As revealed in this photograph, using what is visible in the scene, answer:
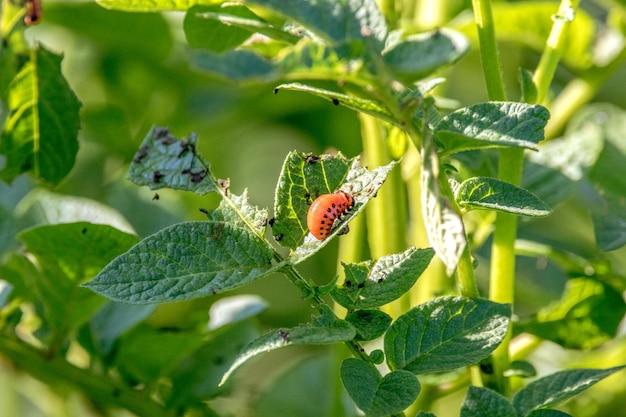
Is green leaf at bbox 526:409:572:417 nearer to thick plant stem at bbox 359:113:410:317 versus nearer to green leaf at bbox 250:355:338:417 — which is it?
thick plant stem at bbox 359:113:410:317

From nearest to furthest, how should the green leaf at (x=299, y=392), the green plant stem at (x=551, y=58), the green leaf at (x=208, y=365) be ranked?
the green plant stem at (x=551, y=58) < the green leaf at (x=208, y=365) < the green leaf at (x=299, y=392)

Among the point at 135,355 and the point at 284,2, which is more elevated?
the point at 284,2

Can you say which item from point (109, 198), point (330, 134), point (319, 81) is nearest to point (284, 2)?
point (319, 81)

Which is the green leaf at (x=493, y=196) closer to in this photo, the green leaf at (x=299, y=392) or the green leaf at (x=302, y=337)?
the green leaf at (x=302, y=337)

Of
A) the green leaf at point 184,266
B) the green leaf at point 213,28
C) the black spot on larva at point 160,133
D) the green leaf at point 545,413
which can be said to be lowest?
the green leaf at point 545,413

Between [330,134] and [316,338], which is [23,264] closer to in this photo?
[316,338]

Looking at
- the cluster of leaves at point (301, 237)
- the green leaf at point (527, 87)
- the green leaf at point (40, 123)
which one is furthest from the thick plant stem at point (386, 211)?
the green leaf at point (40, 123)
